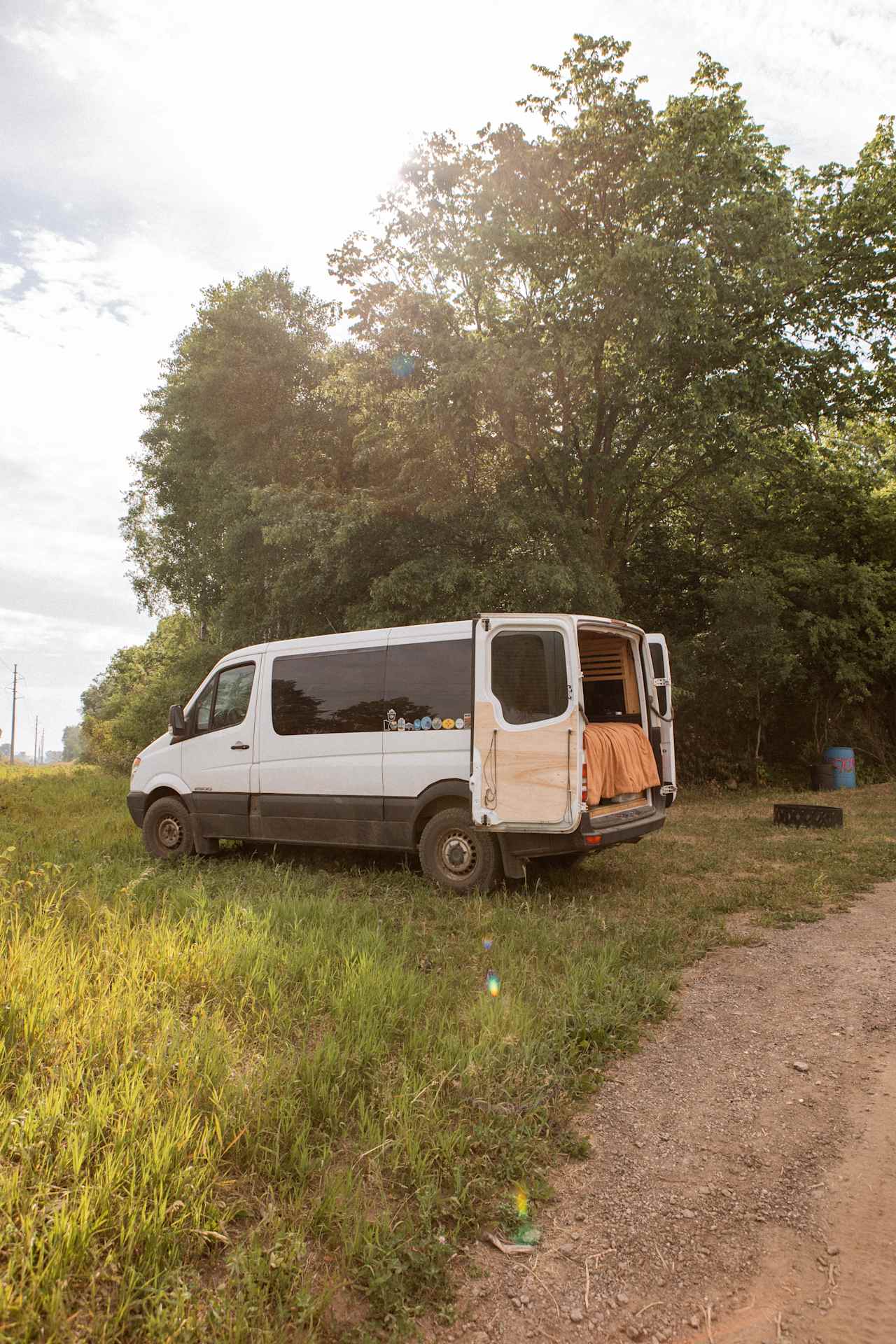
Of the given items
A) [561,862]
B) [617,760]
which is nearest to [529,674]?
[617,760]

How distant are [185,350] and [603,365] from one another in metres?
12.8

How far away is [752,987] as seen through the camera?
4.94m

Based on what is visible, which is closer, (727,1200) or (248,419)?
(727,1200)

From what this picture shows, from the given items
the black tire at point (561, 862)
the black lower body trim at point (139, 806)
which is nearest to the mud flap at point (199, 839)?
the black lower body trim at point (139, 806)

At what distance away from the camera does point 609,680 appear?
8766mm

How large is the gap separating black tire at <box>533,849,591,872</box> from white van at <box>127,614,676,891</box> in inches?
1.7

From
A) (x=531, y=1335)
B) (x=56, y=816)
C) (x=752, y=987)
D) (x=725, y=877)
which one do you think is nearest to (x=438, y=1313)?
(x=531, y=1335)

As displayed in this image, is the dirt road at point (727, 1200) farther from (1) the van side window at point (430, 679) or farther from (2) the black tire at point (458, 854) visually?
(1) the van side window at point (430, 679)

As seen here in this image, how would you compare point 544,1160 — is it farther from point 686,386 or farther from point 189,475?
point 189,475

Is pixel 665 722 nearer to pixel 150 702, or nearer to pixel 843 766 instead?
pixel 843 766

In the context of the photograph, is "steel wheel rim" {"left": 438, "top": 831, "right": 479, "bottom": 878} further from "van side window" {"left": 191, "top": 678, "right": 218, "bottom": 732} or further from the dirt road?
"van side window" {"left": 191, "top": 678, "right": 218, "bottom": 732}

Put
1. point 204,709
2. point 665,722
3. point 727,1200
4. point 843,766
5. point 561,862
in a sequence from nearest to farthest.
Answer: point 727,1200 < point 665,722 < point 561,862 < point 204,709 < point 843,766

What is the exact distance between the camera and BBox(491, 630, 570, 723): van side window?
22.5 feet

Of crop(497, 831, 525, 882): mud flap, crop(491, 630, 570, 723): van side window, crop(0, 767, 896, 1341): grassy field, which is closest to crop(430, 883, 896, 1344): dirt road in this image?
crop(0, 767, 896, 1341): grassy field
